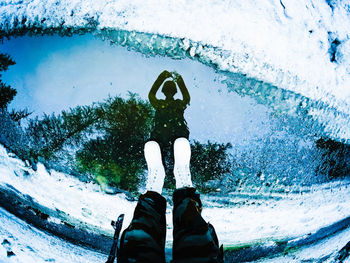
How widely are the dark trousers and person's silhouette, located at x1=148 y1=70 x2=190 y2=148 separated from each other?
43 centimetres

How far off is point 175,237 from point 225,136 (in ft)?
2.13

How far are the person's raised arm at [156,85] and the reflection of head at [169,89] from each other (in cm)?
3

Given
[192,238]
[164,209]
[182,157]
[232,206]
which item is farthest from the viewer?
[232,206]

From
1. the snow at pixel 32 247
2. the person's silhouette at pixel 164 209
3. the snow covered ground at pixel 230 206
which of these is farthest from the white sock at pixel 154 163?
the snow at pixel 32 247

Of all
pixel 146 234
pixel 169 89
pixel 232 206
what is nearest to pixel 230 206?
pixel 232 206

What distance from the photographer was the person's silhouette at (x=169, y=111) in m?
1.08

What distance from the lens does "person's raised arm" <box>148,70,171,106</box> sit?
1.07 m

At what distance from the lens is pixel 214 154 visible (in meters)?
1.15

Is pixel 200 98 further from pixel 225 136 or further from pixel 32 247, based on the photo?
pixel 32 247

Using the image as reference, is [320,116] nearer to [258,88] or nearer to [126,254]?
[258,88]

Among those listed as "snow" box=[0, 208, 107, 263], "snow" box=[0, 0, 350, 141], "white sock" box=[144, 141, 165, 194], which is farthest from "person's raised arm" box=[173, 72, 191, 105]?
"snow" box=[0, 208, 107, 263]

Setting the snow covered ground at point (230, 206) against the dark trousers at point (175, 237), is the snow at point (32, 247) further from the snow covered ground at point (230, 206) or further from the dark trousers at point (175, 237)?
the dark trousers at point (175, 237)

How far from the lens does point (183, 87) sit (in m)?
1.09

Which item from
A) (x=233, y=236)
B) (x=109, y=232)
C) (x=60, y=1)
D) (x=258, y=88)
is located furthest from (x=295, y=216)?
(x=60, y=1)
